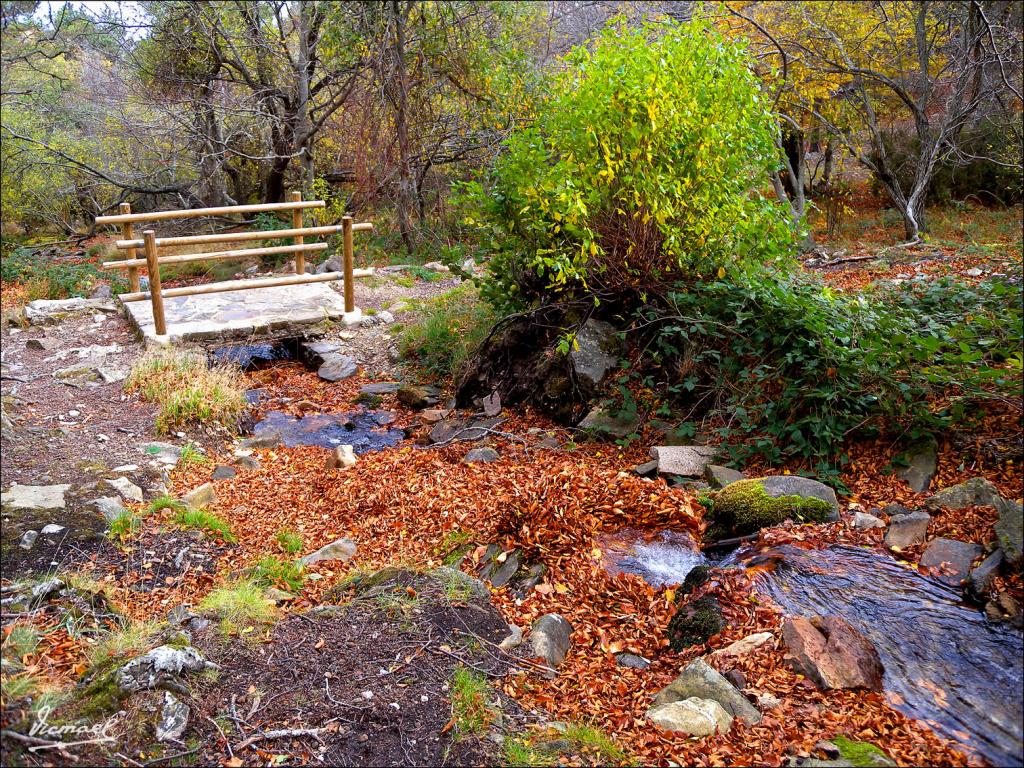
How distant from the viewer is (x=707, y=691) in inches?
125

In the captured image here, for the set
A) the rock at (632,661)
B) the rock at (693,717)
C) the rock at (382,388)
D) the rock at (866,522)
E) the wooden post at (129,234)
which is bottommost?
the rock at (632,661)

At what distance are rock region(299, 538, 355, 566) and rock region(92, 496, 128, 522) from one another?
3.69ft

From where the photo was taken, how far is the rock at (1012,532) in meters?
3.51

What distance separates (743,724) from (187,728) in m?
2.09

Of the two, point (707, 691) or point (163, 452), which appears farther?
point (163, 452)

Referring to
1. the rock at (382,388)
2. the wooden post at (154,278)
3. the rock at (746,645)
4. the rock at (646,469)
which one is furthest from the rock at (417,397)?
the rock at (746,645)

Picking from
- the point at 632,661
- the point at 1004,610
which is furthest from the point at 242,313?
the point at 1004,610

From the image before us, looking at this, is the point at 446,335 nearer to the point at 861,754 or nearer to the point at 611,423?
the point at 611,423

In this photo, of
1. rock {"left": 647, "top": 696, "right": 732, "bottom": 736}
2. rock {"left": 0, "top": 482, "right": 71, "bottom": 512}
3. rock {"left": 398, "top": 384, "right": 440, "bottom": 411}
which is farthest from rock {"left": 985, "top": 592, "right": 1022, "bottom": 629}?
rock {"left": 398, "top": 384, "right": 440, "bottom": 411}

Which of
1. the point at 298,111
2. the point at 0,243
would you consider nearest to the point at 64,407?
the point at 298,111

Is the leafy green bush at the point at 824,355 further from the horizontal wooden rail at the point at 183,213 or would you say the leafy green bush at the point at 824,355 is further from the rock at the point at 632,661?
the horizontal wooden rail at the point at 183,213

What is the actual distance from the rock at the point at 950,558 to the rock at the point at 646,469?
189 centimetres

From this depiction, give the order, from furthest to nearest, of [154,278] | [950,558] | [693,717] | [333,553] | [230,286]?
[230,286], [154,278], [333,553], [950,558], [693,717]

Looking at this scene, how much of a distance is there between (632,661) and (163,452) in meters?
4.25
